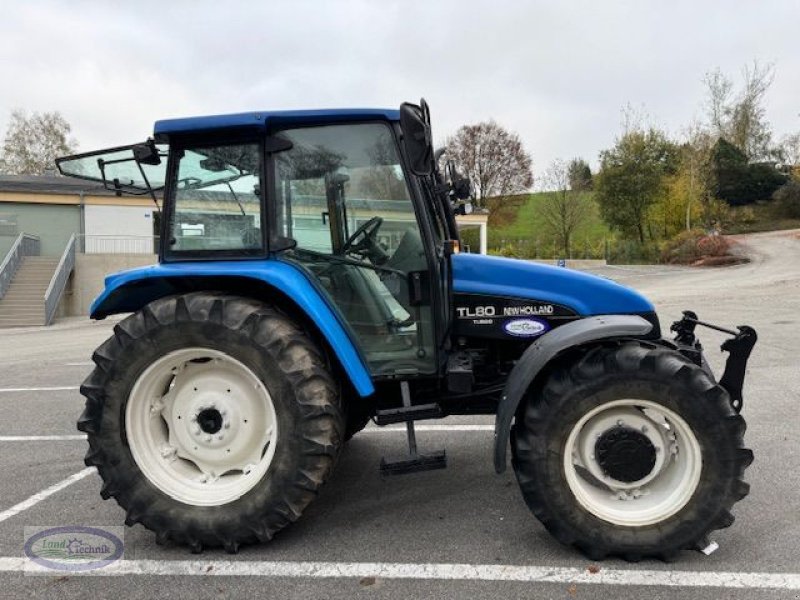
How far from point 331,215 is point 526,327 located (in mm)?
1200

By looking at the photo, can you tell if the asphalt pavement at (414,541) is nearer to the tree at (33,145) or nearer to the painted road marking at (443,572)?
the painted road marking at (443,572)

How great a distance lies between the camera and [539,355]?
267 centimetres

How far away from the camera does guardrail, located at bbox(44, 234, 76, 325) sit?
18797 mm

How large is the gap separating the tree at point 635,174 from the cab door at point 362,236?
30.9m

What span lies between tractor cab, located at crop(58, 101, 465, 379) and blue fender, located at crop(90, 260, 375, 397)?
50 millimetres

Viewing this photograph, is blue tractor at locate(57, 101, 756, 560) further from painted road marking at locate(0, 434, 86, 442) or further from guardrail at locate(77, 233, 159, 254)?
guardrail at locate(77, 233, 159, 254)

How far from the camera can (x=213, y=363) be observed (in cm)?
301

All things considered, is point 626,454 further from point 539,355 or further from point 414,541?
point 414,541

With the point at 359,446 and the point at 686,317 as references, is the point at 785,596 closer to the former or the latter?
the point at 686,317

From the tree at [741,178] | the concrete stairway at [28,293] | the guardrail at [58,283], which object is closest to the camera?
the concrete stairway at [28,293]

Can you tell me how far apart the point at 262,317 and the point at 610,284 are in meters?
1.86

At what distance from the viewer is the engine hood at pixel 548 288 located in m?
3.10

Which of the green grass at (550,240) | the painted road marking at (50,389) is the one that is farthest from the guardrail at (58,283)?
the green grass at (550,240)

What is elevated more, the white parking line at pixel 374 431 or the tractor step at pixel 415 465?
the tractor step at pixel 415 465
